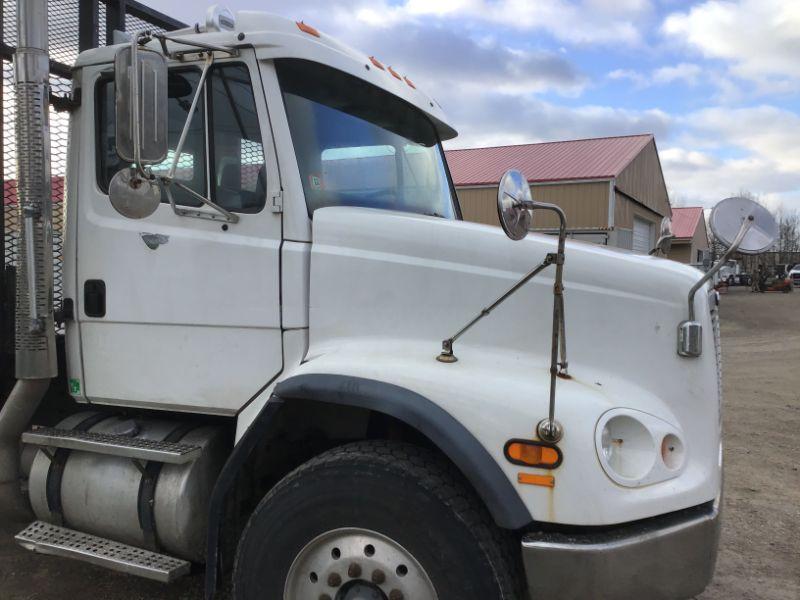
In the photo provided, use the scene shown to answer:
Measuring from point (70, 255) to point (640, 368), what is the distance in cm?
268

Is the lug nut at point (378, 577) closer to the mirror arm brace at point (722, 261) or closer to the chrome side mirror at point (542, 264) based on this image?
the chrome side mirror at point (542, 264)

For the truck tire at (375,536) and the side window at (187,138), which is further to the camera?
the side window at (187,138)

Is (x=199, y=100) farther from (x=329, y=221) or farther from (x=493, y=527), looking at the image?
(x=493, y=527)

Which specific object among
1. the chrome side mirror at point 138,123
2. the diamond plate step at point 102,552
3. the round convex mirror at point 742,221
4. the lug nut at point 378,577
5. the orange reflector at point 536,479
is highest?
the chrome side mirror at point 138,123

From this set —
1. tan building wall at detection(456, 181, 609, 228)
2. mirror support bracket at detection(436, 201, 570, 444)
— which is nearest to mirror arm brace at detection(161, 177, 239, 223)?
mirror support bracket at detection(436, 201, 570, 444)

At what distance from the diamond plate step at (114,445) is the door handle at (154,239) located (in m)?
0.90

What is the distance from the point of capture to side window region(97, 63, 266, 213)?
110 inches

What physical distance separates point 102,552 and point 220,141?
6.29ft

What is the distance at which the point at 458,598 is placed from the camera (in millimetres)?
2150

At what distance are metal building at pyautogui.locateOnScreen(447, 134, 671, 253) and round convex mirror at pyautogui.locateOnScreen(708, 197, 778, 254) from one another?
17.2 metres

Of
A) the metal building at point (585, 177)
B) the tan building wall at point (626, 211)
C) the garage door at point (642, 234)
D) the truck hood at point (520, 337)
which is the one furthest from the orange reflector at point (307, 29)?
the garage door at point (642, 234)

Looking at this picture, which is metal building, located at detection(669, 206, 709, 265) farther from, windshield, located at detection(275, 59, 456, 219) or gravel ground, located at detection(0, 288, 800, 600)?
windshield, located at detection(275, 59, 456, 219)

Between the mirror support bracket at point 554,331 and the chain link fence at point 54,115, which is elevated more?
the chain link fence at point 54,115

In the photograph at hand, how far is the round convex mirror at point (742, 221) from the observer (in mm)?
2264
